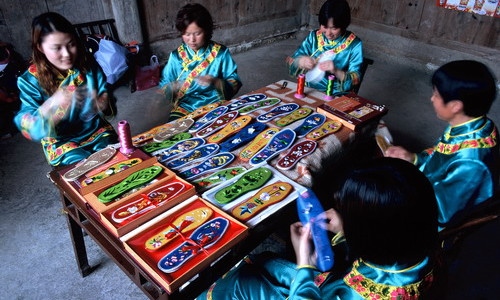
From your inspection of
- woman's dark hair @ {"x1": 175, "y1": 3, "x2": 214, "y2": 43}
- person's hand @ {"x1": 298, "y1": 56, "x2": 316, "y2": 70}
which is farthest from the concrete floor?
woman's dark hair @ {"x1": 175, "y1": 3, "x2": 214, "y2": 43}

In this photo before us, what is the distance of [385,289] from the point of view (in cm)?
104

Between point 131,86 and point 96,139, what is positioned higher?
point 96,139

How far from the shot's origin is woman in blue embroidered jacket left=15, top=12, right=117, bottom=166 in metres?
1.85

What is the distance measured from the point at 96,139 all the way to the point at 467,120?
2048 mm

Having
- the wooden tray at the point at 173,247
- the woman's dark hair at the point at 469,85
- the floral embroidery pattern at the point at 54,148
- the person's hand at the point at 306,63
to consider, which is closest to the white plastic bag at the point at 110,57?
the floral embroidery pattern at the point at 54,148

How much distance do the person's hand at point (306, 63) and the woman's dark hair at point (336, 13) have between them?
0.31m

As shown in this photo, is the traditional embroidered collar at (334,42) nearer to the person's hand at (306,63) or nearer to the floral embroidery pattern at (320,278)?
the person's hand at (306,63)

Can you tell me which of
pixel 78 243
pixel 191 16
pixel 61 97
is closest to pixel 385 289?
pixel 78 243

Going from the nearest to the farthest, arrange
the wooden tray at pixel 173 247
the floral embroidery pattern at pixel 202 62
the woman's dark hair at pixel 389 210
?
the woman's dark hair at pixel 389 210 < the wooden tray at pixel 173 247 < the floral embroidery pattern at pixel 202 62

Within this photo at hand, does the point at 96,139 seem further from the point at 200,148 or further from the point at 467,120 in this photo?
the point at 467,120

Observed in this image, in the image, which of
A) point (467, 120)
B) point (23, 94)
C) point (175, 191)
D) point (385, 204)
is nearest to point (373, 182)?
point (385, 204)

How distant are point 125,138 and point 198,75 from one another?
115cm

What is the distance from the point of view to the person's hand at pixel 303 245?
48.6 inches

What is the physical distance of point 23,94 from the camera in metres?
2.00
